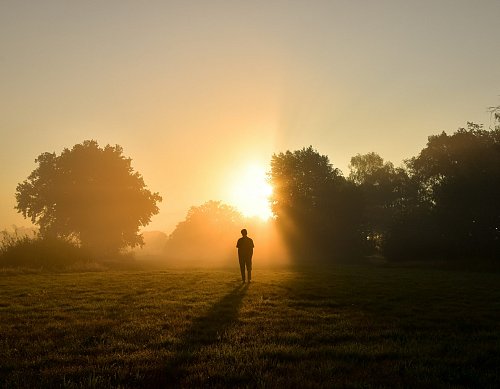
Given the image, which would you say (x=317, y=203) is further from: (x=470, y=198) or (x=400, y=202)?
(x=400, y=202)

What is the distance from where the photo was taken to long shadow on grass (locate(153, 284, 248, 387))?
6.16 m

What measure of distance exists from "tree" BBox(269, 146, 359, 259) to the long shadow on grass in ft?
199

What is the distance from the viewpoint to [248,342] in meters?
8.48

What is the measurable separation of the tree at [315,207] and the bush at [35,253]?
1757 inches

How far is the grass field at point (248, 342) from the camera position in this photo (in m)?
6.11

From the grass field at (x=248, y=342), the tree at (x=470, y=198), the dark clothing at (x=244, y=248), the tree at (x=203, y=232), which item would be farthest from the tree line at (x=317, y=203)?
the tree at (x=203, y=232)

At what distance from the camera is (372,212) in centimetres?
9625

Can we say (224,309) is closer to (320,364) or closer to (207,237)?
(320,364)

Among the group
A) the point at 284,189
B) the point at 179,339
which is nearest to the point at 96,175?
the point at 284,189

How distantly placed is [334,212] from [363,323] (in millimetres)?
66254

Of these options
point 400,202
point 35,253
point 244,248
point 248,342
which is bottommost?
point 248,342

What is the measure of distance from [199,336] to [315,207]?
229 ft

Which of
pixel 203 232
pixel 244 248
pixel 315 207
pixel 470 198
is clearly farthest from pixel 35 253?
pixel 203 232

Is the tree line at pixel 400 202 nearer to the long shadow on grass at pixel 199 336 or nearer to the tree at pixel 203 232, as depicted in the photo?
the long shadow on grass at pixel 199 336
